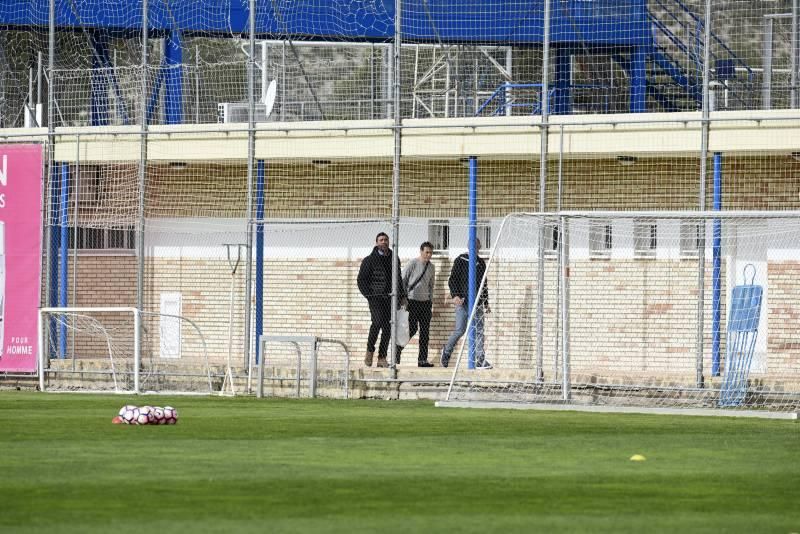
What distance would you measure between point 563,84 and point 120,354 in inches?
281

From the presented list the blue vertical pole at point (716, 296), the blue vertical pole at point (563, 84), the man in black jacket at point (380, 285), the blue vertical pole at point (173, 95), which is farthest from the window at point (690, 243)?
the blue vertical pole at point (173, 95)

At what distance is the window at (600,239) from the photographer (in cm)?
2166

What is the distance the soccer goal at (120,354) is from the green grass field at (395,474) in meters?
4.57

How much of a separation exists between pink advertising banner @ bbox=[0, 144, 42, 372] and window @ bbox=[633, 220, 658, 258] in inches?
299

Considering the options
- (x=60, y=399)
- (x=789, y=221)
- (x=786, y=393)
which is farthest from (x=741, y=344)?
(x=60, y=399)

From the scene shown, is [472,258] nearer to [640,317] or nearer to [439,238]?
[640,317]

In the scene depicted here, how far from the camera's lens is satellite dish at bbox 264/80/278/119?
76.7 feet

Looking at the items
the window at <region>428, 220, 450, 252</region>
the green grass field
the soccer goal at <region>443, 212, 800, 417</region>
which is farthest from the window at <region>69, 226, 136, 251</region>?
the green grass field

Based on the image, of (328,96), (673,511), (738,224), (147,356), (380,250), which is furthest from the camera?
(328,96)

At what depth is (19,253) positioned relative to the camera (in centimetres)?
2127

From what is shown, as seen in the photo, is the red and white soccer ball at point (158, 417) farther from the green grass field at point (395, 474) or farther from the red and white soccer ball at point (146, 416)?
the green grass field at point (395, 474)

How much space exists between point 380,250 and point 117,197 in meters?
4.64

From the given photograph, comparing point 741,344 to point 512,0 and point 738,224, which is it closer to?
point 738,224

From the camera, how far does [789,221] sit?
2031 centimetres
